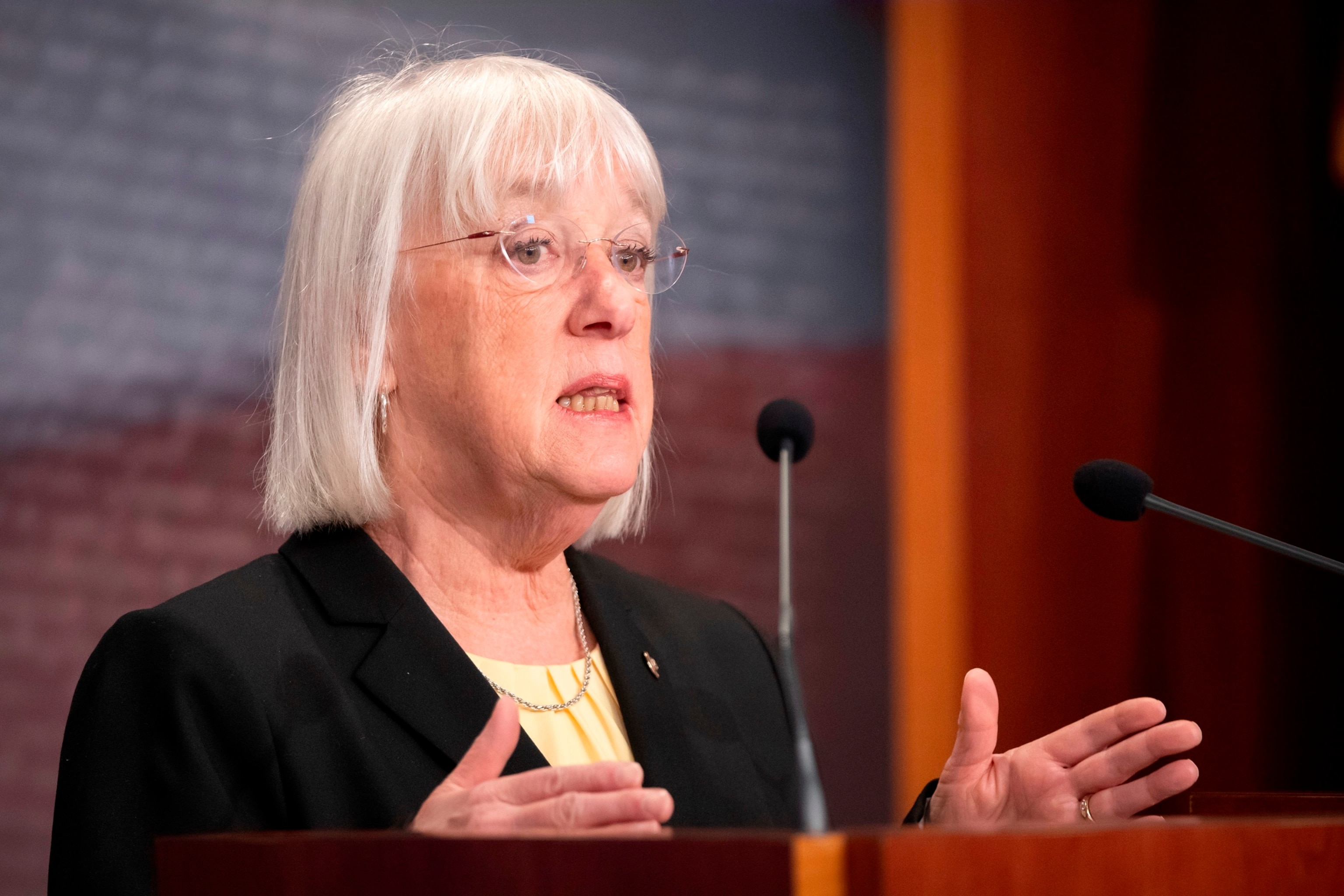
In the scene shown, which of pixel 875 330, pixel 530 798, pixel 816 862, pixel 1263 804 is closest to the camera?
pixel 816 862

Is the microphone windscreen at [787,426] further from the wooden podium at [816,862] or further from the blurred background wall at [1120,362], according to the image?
the blurred background wall at [1120,362]

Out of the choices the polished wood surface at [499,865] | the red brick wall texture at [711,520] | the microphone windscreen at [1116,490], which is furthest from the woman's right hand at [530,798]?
the red brick wall texture at [711,520]

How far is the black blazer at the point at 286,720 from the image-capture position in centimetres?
129

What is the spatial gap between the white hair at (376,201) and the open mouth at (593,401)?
0.23 metres

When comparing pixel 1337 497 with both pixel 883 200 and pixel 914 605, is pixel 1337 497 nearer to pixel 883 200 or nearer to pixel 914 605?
pixel 914 605

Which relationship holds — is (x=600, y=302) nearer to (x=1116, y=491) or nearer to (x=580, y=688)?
(x=580, y=688)

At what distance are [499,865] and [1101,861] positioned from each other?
402 mm

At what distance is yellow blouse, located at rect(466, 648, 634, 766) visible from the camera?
1.51 meters

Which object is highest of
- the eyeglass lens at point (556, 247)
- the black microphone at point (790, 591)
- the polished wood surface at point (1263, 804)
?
the eyeglass lens at point (556, 247)

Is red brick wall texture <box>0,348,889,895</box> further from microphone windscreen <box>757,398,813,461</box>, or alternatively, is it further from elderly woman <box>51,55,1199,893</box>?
microphone windscreen <box>757,398,813,461</box>

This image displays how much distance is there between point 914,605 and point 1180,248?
3.67 ft

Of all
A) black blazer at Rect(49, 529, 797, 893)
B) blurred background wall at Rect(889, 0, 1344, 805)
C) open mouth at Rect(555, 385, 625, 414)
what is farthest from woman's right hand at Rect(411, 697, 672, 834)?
blurred background wall at Rect(889, 0, 1344, 805)

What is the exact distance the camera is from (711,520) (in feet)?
10.8

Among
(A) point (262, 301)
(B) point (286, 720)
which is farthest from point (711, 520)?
(B) point (286, 720)
